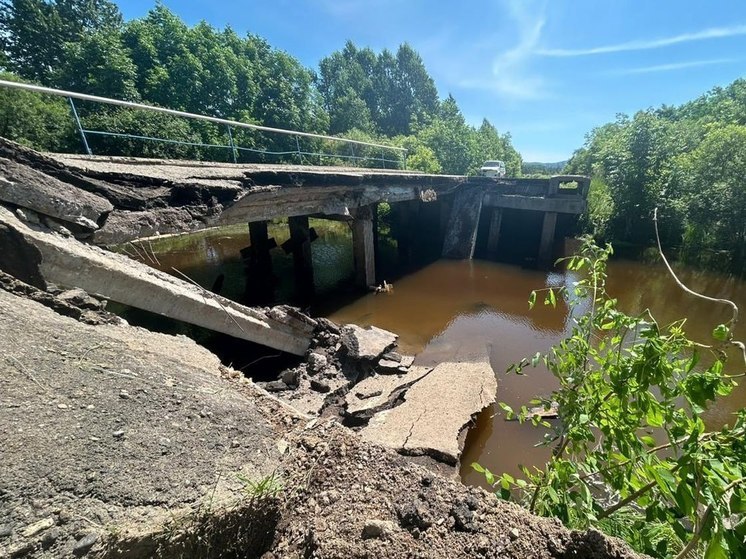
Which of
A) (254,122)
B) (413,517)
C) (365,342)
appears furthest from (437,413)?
(254,122)

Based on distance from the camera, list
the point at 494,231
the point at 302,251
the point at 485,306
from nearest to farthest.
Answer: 1. the point at 485,306
2. the point at 302,251
3. the point at 494,231

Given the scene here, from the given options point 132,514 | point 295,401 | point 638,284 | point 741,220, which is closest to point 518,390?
point 295,401

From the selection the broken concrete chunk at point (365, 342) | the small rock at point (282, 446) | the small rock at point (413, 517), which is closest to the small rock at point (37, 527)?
the small rock at point (282, 446)

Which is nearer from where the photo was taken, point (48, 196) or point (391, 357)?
point (48, 196)

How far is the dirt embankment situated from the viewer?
1270mm

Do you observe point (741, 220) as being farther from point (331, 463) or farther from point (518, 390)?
point (331, 463)

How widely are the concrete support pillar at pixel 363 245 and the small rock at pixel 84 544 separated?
8.63m

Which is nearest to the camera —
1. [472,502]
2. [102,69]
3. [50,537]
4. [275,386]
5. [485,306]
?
[50,537]

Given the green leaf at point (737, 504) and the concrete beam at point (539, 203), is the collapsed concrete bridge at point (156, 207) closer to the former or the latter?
the green leaf at point (737, 504)

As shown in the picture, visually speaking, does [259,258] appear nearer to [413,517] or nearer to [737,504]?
[413,517]

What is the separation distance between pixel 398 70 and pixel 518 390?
49.7 m

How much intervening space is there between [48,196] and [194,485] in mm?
3326

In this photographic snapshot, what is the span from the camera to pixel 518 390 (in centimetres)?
525

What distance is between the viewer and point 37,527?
1155 mm
